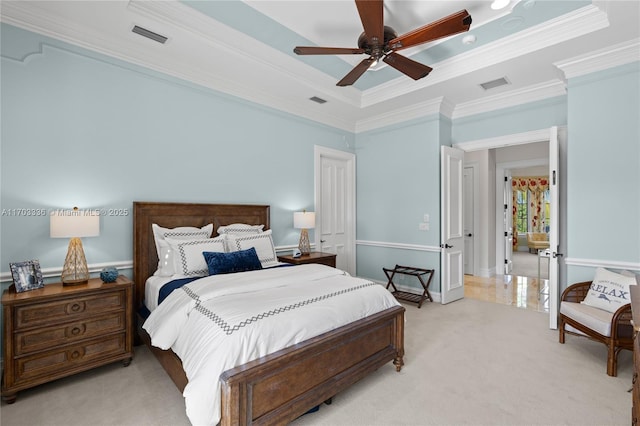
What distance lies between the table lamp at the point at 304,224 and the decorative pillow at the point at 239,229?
0.59 meters

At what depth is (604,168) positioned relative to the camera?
10.5 feet

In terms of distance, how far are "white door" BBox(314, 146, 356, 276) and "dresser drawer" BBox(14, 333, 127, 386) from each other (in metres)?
2.98

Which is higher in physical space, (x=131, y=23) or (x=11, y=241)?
(x=131, y=23)

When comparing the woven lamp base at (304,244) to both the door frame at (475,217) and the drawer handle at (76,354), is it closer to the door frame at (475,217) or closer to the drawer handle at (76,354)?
the drawer handle at (76,354)

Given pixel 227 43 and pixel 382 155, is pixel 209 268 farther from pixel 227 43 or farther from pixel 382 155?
pixel 382 155

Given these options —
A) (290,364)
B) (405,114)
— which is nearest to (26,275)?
(290,364)

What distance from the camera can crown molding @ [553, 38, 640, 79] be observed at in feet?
10.1

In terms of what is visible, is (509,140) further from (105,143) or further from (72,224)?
(72,224)

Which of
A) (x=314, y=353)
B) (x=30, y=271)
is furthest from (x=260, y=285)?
(x=30, y=271)

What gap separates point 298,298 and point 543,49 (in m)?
3.42

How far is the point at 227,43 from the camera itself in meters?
3.15

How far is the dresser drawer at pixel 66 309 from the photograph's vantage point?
221 centimetres

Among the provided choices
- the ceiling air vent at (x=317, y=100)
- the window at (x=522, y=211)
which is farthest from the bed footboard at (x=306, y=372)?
the window at (x=522, y=211)

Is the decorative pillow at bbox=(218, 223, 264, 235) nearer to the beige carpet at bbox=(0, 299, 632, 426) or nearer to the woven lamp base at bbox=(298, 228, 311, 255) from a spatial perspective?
the woven lamp base at bbox=(298, 228, 311, 255)
